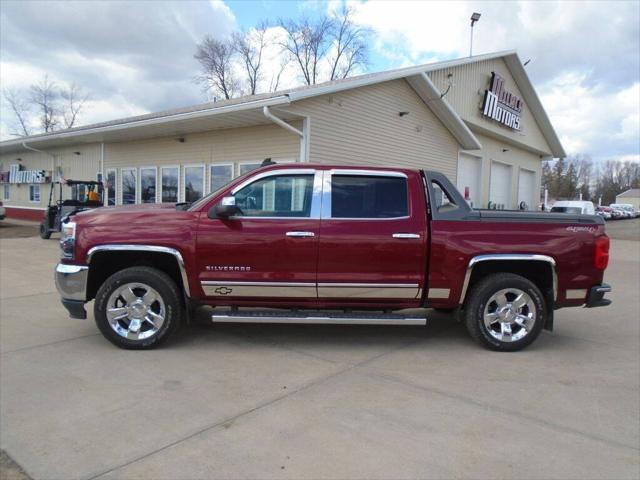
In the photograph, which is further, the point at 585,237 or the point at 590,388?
the point at 585,237

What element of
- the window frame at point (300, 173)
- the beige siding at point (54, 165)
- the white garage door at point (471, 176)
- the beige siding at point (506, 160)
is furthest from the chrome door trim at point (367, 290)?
the beige siding at point (506, 160)

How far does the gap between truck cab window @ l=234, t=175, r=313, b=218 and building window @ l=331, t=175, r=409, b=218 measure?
0.29m

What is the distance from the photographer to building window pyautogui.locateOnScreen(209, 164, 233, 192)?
13.7 metres

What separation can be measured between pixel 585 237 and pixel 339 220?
2.58 meters

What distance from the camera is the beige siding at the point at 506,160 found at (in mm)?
22312

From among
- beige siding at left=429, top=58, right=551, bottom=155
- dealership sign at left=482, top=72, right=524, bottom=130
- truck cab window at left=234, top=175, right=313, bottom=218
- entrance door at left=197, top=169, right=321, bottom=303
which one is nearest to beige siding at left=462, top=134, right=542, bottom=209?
beige siding at left=429, top=58, right=551, bottom=155

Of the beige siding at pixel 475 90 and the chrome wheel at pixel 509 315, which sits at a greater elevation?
the beige siding at pixel 475 90

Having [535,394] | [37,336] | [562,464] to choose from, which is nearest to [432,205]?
[535,394]

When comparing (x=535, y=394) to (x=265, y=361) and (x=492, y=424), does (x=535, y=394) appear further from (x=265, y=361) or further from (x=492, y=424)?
(x=265, y=361)

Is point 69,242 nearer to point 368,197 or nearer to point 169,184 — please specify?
point 368,197

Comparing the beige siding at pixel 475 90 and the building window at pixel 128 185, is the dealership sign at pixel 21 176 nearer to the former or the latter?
the building window at pixel 128 185

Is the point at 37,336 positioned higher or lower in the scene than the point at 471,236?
lower

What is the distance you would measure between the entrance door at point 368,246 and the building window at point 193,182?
10.2 meters

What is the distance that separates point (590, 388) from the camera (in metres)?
4.34
